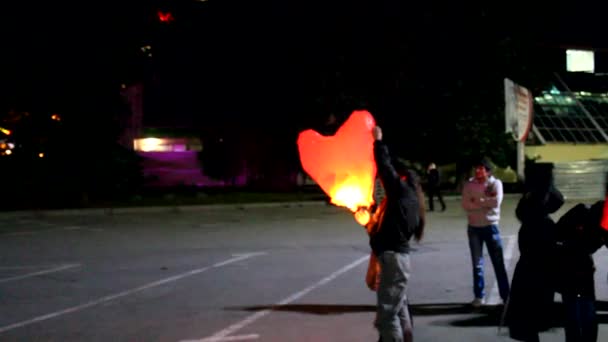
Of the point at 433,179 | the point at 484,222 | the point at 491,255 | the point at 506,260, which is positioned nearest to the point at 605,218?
the point at 484,222

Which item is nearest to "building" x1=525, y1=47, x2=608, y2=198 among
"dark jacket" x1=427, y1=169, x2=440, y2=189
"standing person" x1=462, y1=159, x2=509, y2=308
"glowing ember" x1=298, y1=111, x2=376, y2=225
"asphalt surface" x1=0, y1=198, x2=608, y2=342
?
"dark jacket" x1=427, y1=169, x2=440, y2=189

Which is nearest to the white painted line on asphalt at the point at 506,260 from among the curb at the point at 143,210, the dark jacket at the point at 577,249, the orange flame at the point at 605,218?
the dark jacket at the point at 577,249

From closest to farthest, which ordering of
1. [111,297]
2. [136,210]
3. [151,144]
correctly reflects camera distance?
1. [111,297]
2. [136,210]
3. [151,144]

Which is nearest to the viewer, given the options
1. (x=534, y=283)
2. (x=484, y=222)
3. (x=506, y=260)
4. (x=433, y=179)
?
(x=534, y=283)

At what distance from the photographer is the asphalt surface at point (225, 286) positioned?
313 inches

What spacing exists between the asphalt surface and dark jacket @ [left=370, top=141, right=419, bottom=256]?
1.78 meters

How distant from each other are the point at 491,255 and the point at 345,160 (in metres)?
3.55

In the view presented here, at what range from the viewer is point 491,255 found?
8773mm

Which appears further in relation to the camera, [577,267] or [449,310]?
[449,310]

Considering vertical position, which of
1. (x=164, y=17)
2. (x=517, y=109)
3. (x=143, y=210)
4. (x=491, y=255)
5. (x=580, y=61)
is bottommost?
(x=143, y=210)

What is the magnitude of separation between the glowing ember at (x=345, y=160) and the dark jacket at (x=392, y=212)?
A: 0.09m

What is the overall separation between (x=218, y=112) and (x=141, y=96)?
26.2ft

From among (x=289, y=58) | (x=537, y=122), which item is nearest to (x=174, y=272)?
(x=289, y=58)

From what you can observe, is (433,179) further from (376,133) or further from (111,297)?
(376,133)
